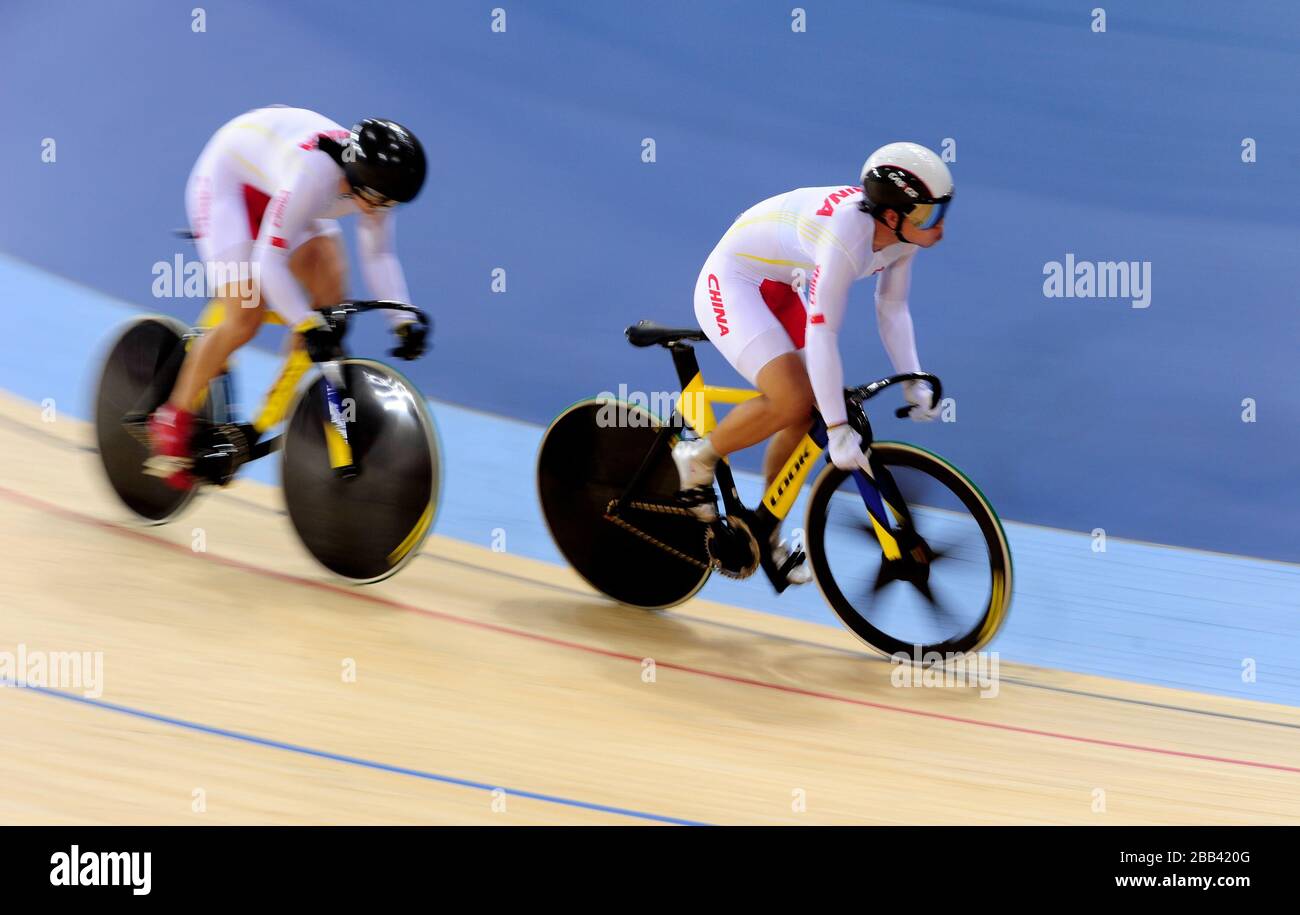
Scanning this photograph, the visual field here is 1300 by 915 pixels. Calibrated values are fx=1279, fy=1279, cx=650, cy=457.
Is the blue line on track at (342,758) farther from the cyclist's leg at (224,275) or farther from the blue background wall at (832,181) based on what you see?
the blue background wall at (832,181)

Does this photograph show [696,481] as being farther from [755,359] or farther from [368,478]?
[368,478]

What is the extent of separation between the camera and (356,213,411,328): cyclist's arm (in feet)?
10.7

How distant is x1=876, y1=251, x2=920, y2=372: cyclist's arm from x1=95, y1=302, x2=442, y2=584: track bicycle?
1124 mm

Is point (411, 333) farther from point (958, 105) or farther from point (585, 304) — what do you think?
point (958, 105)

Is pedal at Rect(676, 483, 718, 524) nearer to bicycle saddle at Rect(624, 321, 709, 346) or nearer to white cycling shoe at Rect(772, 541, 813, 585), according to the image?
white cycling shoe at Rect(772, 541, 813, 585)

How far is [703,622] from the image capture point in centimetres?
345

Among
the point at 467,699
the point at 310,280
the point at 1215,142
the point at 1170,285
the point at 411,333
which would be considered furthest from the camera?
the point at 1215,142

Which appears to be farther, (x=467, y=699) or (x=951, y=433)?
(x=951, y=433)

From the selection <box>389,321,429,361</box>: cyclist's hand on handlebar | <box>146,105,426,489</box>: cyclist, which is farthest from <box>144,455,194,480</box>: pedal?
<box>389,321,429,361</box>: cyclist's hand on handlebar

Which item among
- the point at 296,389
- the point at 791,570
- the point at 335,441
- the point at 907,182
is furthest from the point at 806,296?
the point at 296,389

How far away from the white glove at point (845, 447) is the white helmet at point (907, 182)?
0.49 metres

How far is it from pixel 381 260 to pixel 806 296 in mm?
1098

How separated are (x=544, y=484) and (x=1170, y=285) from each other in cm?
316
